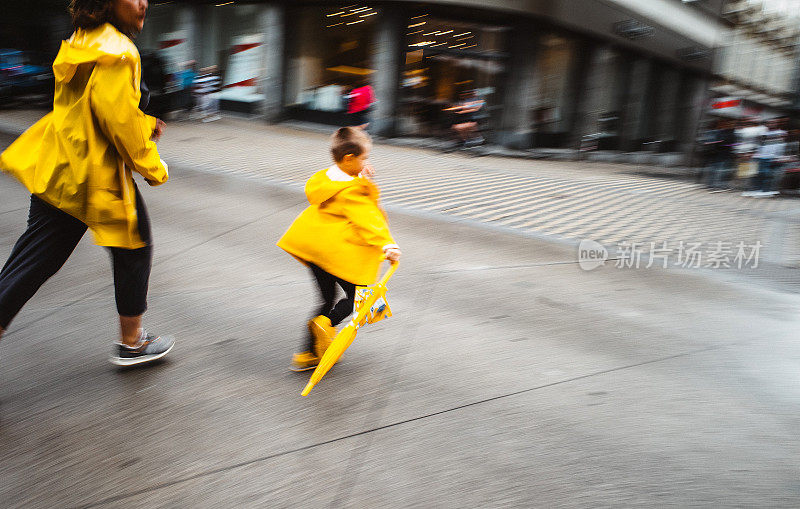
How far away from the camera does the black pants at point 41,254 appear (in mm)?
2729

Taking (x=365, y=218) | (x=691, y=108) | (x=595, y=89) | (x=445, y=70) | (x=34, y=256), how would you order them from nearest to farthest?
1. (x=34, y=256)
2. (x=365, y=218)
3. (x=445, y=70)
4. (x=595, y=89)
5. (x=691, y=108)

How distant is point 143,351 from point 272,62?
56.7 feet

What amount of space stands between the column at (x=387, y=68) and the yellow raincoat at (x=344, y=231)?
14759mm

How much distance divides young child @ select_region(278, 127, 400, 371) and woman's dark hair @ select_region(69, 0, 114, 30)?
111cm

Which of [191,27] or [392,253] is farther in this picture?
[191,27]

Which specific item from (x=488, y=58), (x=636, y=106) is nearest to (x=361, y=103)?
(x=488, y=58)

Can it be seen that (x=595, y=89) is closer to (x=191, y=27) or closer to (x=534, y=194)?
(x=534, y=194)

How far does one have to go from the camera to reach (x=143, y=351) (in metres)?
3.22

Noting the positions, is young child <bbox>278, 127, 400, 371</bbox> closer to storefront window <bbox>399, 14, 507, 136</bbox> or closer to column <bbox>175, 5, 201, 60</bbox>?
storefront window <bbox>399, 14, 507, 136</bbox>

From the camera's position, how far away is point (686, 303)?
17.0 ft

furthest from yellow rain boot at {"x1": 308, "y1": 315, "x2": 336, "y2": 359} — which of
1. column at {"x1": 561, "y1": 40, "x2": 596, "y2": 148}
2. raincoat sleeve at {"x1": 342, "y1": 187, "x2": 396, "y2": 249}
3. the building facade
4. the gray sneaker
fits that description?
column at {"x1": 561, "y1": 40, "x2": 596, "y2": 148}

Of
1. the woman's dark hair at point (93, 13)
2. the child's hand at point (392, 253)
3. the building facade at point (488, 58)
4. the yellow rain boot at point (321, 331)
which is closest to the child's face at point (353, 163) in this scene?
the child's hand at point (392, 253)

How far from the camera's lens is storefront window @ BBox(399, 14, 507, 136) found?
56.5 feet

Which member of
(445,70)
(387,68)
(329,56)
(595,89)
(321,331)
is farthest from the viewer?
(595,89)
